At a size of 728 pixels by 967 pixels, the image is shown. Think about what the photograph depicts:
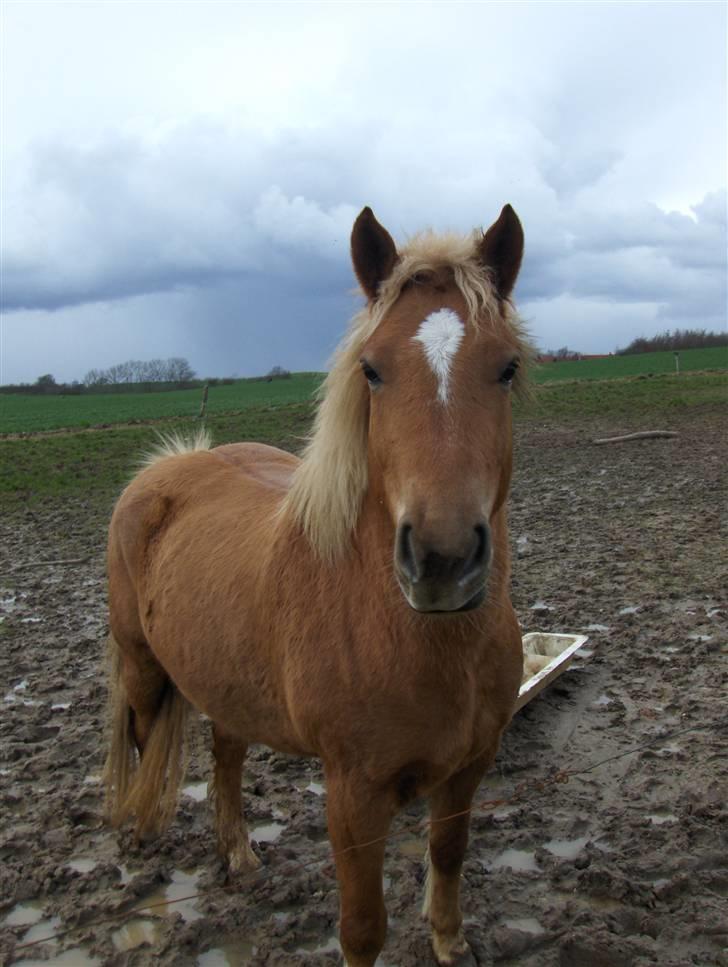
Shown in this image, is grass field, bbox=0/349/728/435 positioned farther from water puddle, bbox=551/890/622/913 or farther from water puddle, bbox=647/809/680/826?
water puddle, bbox=551/890/622/913

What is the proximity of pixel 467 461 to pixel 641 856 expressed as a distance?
6.79 ft

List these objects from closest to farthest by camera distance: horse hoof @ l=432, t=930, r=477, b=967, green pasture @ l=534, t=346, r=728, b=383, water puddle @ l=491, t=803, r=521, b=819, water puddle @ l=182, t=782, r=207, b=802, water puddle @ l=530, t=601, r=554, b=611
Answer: horse hoof @ l=432, t=930, r=477, b=967 → water puddle @ l=491, t=803, r=521, b=819 → water puddle @ l=182, t=782, r=207, b=802 → water puddle @ l=530, t=601, r=554, b=611 → green pasture @ l=534, t=346, r=728, b=383

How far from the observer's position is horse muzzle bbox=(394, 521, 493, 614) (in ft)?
5.92

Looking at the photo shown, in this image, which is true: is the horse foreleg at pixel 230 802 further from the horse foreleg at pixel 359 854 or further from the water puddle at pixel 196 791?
the horse foreleg at pixel 359 854

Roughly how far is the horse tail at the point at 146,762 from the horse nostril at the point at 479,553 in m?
2.31

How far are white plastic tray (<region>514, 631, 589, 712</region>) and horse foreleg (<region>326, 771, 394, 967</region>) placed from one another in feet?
5.44

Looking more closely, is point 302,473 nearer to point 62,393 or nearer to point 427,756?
→ point 427,756

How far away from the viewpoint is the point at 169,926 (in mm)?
2939

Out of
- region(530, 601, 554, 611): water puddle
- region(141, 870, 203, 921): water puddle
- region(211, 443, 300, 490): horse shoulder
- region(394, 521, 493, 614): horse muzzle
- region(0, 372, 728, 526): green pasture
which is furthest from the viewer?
region(0, 372, 728, 526): green pasture

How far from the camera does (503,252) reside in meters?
2.38

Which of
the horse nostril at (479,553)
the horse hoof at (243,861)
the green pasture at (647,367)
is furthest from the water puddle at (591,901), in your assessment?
the green pasture at (647,367)

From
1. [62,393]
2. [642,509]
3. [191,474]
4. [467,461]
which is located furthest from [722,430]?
[62,393]

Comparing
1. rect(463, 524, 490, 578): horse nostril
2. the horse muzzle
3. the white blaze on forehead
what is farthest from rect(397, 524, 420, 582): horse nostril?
the white blaze on forehead

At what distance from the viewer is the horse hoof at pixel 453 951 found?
2680 mm
